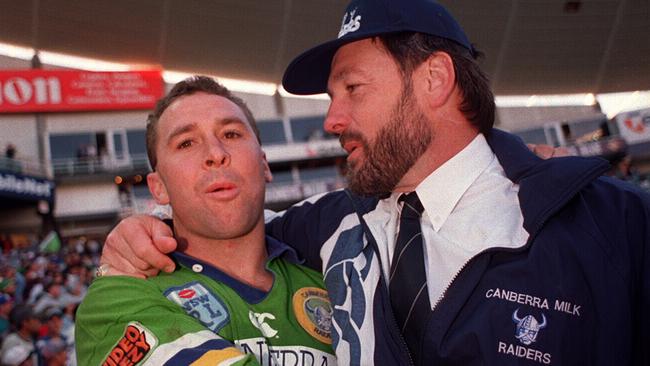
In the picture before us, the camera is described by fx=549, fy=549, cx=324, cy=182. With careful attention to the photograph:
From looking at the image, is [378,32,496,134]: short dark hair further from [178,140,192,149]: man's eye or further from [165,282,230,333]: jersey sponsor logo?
[165,282,230,333]: jersey sponsor logo

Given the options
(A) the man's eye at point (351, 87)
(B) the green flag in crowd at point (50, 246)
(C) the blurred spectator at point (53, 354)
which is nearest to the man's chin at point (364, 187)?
(A) the man's eye at point (351, 87)

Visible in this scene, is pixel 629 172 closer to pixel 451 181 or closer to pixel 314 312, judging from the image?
pixel 451 181

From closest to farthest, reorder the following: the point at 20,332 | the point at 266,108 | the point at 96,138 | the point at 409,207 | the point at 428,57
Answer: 1. the point at 409,207
2. the point at 428,57
3. the point at 20,332
4. the point at 96,138
5. the point at 266,108

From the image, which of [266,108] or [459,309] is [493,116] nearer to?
[459,309]

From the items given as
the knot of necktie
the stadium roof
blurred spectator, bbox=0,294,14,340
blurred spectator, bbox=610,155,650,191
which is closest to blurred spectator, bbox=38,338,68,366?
blurred spectator, bbox=0,294,14,340

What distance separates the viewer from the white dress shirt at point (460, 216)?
1.64 m

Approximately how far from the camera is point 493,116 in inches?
87.0

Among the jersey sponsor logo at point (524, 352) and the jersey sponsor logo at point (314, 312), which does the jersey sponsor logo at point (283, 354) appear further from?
the jersey sponsor logo at point (524, 352)

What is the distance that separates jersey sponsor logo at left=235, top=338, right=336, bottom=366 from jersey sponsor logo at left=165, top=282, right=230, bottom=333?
0.32ft

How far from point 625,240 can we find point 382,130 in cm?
90

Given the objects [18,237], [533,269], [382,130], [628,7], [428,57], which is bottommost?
[18,237]

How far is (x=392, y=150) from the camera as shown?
2033 millimetres

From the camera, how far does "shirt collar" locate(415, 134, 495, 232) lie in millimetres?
1831

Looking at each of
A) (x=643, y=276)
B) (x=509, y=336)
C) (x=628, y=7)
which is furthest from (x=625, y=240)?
(x=628, y=7)
